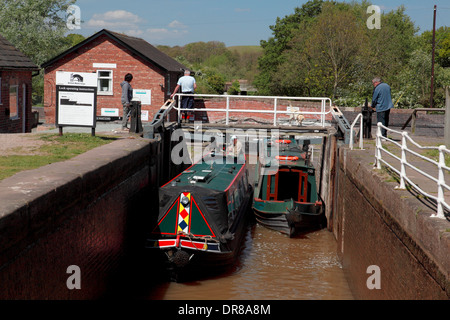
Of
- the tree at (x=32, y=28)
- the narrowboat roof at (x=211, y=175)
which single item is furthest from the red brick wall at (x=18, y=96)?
the tree at (x=32, y=28)

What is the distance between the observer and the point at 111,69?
27.5 metres

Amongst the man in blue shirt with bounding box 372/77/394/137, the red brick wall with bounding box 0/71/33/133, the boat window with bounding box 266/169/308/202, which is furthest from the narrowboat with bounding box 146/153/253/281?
the red brick wall with bounding box 0/71/33/133

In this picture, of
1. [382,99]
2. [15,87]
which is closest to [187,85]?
[382,99]

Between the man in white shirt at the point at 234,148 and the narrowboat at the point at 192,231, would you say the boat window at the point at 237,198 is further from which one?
the man in white shirt at the point at 234,148

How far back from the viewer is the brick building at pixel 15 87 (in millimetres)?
19781

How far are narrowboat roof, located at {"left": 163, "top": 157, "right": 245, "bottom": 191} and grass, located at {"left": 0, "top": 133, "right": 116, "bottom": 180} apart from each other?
2166 millimetres

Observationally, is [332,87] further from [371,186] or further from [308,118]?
[371,186]

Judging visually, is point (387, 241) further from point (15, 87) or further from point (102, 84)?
point (102, 84)

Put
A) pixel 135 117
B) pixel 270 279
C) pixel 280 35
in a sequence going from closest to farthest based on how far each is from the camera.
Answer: pixel 270 279
pixel 135 117
pixel 280 35

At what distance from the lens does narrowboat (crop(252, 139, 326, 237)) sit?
16.5 meters

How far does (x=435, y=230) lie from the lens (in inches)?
231

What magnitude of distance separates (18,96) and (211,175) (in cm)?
1089

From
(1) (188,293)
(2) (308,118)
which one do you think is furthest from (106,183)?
(2) (308,118)

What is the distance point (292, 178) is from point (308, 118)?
32.1ft
